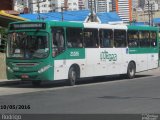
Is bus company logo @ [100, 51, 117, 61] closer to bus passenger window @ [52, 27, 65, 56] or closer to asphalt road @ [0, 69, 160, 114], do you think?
bus passenger window @ [52, 27, 65, 56]

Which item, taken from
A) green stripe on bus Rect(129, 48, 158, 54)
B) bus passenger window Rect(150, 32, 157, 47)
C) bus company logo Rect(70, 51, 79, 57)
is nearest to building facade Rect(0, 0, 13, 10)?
bus passenger window Rect(150, 32, 157, 47)

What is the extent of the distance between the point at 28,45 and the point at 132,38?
8144mm

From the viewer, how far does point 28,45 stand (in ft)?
75.0

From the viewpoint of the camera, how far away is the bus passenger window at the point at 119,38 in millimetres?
27688

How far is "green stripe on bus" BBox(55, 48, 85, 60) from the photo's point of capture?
2336 centimetres

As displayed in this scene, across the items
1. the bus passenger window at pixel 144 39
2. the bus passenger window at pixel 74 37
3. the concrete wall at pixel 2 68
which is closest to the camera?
the bus passenger window at pixel 74 37

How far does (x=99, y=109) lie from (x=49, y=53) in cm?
883

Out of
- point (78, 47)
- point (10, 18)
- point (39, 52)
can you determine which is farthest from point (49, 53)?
point (10, 18)

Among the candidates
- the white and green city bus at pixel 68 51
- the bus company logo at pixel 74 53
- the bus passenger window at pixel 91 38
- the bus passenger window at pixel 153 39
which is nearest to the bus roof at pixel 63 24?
the white and green city bus at pixel 68 51

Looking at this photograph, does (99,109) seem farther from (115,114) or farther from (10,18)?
(10,18)

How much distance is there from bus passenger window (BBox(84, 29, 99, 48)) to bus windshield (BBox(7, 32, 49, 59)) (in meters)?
3.06

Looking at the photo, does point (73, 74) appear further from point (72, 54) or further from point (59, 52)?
point (59, 52)

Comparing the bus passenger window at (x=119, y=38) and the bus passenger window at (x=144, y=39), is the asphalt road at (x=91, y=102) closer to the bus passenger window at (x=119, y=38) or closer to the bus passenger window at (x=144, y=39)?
the bus passenger window at (x=119, y=38)

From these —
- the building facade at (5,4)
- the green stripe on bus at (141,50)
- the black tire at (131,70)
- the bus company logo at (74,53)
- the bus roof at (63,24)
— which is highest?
the building facade at (5,4)
